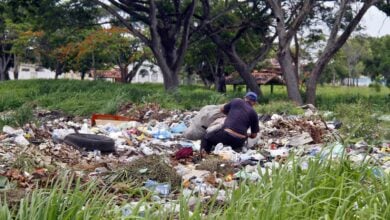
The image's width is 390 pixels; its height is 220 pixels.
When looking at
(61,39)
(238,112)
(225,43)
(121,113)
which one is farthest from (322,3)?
(238,112)

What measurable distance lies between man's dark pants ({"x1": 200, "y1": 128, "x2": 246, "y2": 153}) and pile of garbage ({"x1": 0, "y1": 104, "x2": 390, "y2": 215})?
11cm

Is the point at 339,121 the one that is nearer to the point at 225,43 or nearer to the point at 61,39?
the point at 225,43

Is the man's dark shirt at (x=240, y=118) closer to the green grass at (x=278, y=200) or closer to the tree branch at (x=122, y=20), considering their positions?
the green grass at (x=278, y=200)

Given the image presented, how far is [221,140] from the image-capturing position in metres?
8.51

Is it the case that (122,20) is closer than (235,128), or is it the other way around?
(235,128)

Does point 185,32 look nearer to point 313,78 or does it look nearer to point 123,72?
point 313,78

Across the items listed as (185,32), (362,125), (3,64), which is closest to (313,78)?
(185,32)

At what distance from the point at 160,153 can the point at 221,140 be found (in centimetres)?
91

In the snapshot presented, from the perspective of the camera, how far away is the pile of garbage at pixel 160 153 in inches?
218

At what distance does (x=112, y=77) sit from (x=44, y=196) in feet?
148

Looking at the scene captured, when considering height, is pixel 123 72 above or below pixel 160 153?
above

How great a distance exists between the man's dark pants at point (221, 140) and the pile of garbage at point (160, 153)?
0.37 feet

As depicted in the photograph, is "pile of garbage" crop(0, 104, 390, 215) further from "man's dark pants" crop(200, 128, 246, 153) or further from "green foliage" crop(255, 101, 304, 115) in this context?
"green foliage" crop(255, 101, 304, 115)

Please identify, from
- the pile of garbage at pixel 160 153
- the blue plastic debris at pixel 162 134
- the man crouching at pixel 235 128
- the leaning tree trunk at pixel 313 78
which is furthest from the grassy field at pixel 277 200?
the leaning tree trunk at pixel 313 78
